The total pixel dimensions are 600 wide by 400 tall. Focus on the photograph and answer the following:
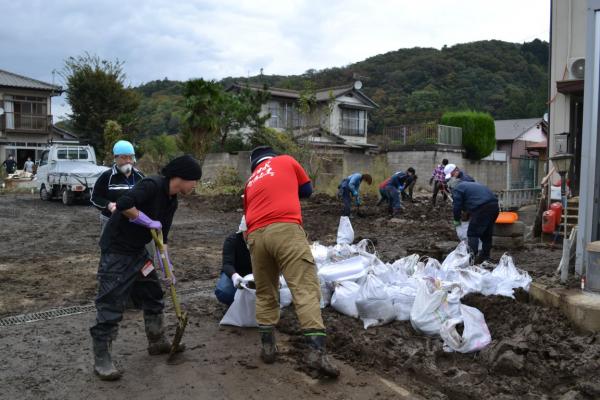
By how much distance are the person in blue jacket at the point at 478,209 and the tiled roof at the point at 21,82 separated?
92.6 ft

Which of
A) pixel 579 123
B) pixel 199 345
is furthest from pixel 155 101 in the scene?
pixel 199 345

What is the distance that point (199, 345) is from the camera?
3.91 metres

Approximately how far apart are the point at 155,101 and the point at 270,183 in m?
42.4

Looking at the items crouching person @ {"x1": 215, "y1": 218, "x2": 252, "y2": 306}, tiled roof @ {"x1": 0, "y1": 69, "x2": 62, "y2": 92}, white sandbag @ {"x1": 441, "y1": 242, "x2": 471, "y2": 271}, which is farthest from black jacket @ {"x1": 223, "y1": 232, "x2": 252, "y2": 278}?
tiled roof @ {"x1": 0, "y1": 69, "x2": 62, "y2": 92}

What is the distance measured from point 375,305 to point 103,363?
7.11 ft

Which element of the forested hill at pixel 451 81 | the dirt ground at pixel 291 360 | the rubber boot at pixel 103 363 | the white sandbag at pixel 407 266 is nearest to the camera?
the dirt ground at pixel 291 360

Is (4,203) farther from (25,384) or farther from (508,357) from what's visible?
(508,357)

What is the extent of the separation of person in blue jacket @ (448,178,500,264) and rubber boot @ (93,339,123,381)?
487 cm

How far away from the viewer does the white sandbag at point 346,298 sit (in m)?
4.45

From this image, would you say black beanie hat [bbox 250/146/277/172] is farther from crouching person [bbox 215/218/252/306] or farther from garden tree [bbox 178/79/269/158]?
garden tree [bbox 178/79/269/158]

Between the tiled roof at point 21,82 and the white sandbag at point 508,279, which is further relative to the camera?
the tiled roof at point 21,82

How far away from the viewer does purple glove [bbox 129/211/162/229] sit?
3.28 m

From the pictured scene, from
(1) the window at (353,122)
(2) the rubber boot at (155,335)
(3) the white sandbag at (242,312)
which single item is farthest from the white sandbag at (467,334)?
(1) the window at (353,122)

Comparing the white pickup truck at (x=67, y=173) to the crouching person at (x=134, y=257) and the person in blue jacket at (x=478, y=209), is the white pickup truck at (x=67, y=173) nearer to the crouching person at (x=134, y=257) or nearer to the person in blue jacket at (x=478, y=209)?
the person in blue jacket at (x=478, y=209)
